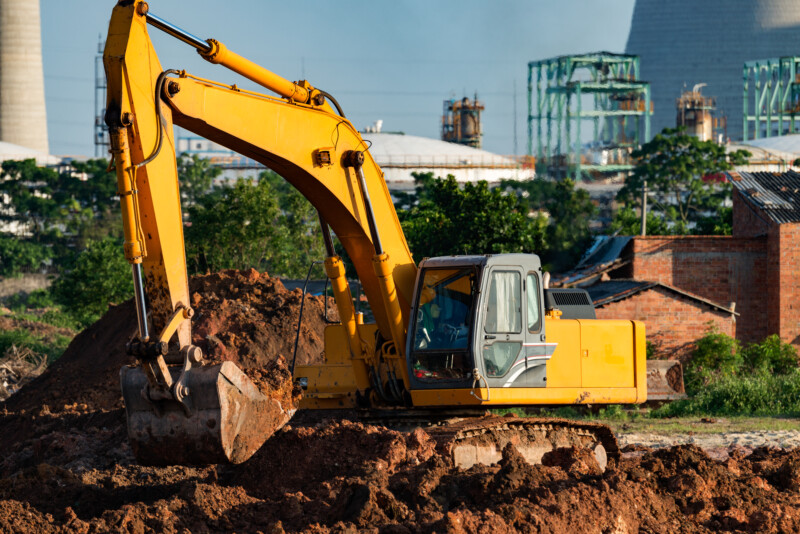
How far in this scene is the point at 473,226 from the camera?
108ft

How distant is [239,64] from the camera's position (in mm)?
10445

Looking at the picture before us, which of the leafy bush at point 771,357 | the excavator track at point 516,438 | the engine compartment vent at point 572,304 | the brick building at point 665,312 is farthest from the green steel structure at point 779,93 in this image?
the excavator track at point 516,438

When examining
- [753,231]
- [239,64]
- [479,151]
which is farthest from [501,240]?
[479,151]

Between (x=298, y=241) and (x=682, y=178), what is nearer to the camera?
(x=298, y=241)

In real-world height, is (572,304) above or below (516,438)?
above

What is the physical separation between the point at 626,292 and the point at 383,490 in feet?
54.9

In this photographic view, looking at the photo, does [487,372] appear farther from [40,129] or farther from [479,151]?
[40,129]

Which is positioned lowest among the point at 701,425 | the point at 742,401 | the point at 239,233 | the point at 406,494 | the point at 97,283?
the point at 701,425

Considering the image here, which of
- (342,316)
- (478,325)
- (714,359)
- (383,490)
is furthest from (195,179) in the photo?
(383,490)

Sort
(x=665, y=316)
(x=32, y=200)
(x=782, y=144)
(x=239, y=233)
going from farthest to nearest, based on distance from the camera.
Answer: (x=782, y=144) < (x=32, y=200) < (x=239, y=233) < (x=665, y=316)

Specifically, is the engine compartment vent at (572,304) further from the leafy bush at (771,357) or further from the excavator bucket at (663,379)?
the leafy bush at (771,357)

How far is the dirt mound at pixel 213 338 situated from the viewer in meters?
20.0

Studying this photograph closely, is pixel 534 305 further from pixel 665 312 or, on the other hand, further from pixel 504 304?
pixel 665 312

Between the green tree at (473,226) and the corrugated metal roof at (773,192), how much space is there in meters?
6.07
